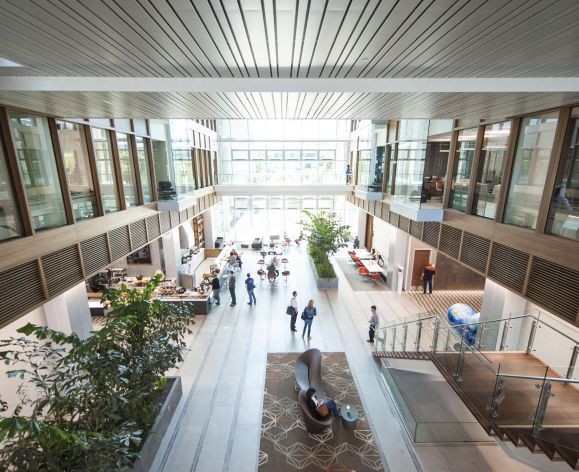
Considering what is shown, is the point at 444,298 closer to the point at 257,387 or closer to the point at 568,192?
the point at 568,192

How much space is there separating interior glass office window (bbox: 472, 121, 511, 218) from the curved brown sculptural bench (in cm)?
554

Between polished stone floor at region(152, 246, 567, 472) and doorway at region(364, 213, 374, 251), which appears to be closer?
polished stone floor at region(152, 246, 567, 472)

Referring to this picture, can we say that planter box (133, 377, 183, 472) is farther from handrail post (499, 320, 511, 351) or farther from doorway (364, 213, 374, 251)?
doorway (364, 213, 374, 251)

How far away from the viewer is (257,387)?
23.2ft

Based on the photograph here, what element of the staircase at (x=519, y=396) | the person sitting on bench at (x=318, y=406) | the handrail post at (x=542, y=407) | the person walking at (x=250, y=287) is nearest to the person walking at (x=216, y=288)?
the person walking at (x=250, y=287)

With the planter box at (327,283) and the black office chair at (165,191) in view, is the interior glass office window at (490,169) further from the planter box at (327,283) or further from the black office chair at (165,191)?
the black office chair at (165,191)

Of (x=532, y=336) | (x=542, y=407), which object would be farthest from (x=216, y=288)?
(x=542, y=407)

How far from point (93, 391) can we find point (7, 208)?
3507mm

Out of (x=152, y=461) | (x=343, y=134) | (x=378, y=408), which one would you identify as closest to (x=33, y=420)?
(x=152, y=461)

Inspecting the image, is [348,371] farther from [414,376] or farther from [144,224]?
[144,224]

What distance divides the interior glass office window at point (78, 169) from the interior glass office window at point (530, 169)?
958 centimetres

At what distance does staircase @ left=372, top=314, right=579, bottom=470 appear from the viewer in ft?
14.0

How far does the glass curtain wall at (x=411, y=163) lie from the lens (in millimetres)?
9195

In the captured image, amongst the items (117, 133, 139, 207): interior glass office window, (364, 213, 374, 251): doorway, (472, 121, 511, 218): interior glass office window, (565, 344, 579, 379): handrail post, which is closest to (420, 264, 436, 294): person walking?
(472, 121, 511, 218): interior glass office window
